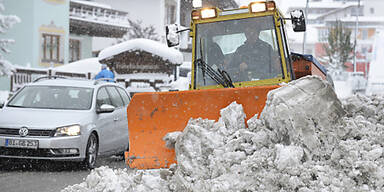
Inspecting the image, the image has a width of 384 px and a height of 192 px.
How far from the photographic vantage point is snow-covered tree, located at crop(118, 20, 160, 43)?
42.0 meters

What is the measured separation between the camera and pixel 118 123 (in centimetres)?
993

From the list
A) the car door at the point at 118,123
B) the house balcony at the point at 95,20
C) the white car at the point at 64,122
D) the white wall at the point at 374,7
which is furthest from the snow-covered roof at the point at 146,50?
the white wall at the point at 374,7

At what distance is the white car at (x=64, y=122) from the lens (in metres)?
8.22

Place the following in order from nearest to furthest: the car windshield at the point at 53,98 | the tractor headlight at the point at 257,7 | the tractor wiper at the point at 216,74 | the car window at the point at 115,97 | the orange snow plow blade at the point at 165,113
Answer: the orange snow plow blade at the point at 165,113 < the tractor wiper at the point at 216,74 < the tractor headlight at the point at 257,7 < the car windshield at the point at 53,98 < the car window at the point at 115,97

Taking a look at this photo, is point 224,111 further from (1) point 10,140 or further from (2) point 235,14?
(1) point 10,140

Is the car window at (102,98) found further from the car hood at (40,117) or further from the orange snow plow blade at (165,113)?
the orange snow plow blade at (165,113)

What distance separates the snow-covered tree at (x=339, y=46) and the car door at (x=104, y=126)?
41812 mm

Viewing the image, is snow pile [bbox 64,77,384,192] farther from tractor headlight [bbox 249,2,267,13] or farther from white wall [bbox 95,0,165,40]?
white wall [bbox 95,0,165,40]

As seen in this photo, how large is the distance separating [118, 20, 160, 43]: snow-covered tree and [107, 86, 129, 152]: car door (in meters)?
31.6

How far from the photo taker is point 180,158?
5.16 m

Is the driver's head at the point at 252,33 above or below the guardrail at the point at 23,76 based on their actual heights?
above

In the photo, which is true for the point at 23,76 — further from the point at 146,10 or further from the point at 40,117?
the point at 146,10

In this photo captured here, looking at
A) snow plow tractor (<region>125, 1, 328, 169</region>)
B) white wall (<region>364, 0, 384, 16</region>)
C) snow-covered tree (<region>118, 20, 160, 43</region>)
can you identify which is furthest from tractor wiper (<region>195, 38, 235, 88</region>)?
white wall (<region>364, 0, 384, 16</region>)

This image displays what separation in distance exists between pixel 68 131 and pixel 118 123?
64.9 inches
